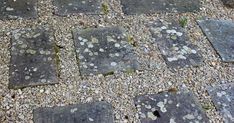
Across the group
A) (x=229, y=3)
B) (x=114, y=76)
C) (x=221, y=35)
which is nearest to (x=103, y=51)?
(x=114, y=76)

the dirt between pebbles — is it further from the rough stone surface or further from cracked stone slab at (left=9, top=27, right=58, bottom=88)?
the rough stone surface

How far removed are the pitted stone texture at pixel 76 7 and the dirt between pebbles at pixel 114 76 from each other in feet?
0.16

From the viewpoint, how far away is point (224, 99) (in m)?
2.16

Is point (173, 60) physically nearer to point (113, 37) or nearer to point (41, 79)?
point (113, 37)

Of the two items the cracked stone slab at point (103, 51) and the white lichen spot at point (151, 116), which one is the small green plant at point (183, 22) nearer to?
the cracked stone slab at point (103, 51)

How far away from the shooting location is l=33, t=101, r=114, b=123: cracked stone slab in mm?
1978

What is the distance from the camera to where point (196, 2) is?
2.91m

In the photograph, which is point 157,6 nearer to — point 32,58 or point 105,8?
point 105,8

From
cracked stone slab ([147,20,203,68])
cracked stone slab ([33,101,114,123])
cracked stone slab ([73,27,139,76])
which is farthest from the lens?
cracked stone slab ([147,20,203,68])

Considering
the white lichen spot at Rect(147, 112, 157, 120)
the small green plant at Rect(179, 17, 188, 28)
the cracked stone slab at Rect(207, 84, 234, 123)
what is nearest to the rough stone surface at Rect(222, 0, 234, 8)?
the small green plant at Rect(179, 17, 188, 28)

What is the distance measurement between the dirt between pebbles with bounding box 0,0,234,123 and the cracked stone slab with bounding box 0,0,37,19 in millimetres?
51

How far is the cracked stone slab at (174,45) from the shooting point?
2379mm

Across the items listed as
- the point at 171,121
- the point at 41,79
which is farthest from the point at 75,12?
the point at 171,121

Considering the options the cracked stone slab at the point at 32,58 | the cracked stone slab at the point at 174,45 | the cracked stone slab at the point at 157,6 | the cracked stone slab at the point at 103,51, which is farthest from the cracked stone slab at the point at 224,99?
the cracked stone slab at the point at 32,58
